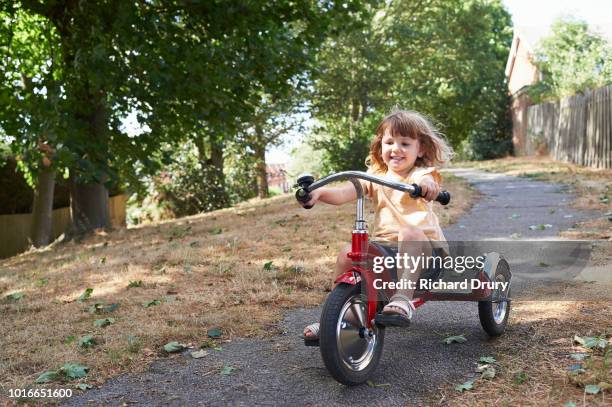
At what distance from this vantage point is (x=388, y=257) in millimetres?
3396

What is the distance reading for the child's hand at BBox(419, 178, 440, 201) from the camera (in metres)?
3.12

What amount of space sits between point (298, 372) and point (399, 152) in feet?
4.70

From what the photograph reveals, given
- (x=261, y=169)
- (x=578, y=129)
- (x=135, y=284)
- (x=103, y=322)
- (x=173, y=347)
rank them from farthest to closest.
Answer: (x=261, y=169) < (x=578, y=129) < (x=135, y=284) < (x=103, y=322) < (x=173, y=347)

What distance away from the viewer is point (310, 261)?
668cm

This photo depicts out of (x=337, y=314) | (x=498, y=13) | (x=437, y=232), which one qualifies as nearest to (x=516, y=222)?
(x=437, y=232)

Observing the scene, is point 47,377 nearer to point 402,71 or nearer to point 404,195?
point 404,195

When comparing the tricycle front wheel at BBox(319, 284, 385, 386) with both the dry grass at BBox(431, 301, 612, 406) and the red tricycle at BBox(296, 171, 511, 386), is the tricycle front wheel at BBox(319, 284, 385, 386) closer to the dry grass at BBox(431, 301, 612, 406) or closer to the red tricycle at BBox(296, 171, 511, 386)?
the red tricycle at BBox(296, 171, 511, 386)

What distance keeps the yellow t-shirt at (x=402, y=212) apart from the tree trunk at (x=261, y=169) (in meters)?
20.3

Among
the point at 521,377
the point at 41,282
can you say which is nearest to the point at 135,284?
the point at 41,282

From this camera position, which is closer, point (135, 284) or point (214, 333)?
point (214, 333)

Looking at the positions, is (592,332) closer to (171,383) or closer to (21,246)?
(171,383)

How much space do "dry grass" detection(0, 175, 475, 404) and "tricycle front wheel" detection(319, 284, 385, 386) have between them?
1.19 metres

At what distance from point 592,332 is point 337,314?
1841 mm

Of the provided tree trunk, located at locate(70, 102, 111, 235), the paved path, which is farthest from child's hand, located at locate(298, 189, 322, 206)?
tree trunk, located at locate(70, 102, 111, 235)
